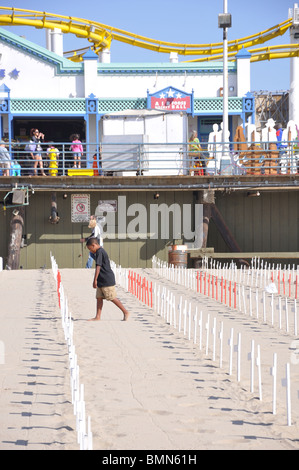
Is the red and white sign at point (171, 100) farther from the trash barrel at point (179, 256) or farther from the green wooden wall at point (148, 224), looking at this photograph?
the trash barrel at point (179, 256)

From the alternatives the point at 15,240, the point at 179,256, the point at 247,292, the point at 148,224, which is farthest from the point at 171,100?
the point at 247,292

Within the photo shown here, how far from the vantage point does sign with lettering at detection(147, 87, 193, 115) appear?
101 feet

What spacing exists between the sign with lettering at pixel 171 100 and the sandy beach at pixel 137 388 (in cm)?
1688

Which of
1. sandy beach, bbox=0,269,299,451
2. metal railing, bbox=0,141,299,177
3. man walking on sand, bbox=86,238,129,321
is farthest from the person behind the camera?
metal railing, bbox=0,141,299,177

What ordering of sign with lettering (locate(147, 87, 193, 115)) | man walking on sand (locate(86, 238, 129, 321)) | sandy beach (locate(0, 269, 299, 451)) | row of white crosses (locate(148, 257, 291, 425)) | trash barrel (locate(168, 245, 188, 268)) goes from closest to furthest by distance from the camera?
1. sandy beach (locate(0, 269, 299, 451))
2. row of white crosses (locate(148, 257, 291, 425))
3. man walking on sand (locate(86, 238, 129, 321))
4. trash barrel (locate(168, 245, 188, 268))
5. sign with lettering (locate(147, 87, 193, 115))

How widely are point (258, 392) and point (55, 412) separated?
7.71 ft

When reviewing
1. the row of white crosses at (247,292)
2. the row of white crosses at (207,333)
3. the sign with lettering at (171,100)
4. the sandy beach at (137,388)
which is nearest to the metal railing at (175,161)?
the row of white crosses at (247,292)

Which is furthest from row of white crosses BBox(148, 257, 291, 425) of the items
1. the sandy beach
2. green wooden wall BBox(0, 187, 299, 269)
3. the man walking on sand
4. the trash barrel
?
green wooden wall BBox(0, 187, 299, 269)

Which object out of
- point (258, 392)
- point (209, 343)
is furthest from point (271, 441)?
point (209, 343)

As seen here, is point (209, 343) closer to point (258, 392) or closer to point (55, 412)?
point (258, 392)

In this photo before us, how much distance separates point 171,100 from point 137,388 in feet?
75.2

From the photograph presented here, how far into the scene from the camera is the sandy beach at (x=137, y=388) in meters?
7.30

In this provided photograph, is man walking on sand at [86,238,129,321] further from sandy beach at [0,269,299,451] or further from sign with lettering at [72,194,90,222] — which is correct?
sign with lettering at [72,194,90,222]

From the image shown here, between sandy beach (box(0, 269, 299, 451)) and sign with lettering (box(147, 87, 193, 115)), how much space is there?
16.9m
